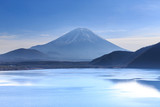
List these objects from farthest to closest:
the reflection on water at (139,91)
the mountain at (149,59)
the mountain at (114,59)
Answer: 1. the mountain at (114,59)
2. the mountain at (149,59)
3. the reflection on water at (139,91)

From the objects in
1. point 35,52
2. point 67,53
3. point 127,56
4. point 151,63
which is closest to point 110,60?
point 127,56

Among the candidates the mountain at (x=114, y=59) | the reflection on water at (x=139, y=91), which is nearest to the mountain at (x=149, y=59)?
the mountain at (x=114, y=59)

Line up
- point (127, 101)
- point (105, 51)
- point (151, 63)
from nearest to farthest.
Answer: point (127, 101)
point (151, 63)
point (105, 51)

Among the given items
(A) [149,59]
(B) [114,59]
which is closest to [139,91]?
(A) [149,59]

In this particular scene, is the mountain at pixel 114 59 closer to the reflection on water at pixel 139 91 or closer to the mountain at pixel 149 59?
the mountain at pixel 149 59

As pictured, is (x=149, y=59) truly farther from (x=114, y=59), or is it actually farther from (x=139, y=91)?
(x=139, y=91)

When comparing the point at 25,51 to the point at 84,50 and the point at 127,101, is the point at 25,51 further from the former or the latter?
the point at 127,101

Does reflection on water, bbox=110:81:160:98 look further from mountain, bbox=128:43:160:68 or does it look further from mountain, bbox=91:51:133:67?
mountain, bbox=91:51:133:67

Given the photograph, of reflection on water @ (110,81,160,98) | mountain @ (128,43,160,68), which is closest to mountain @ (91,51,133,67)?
mountain @ (128,43,160,68)
